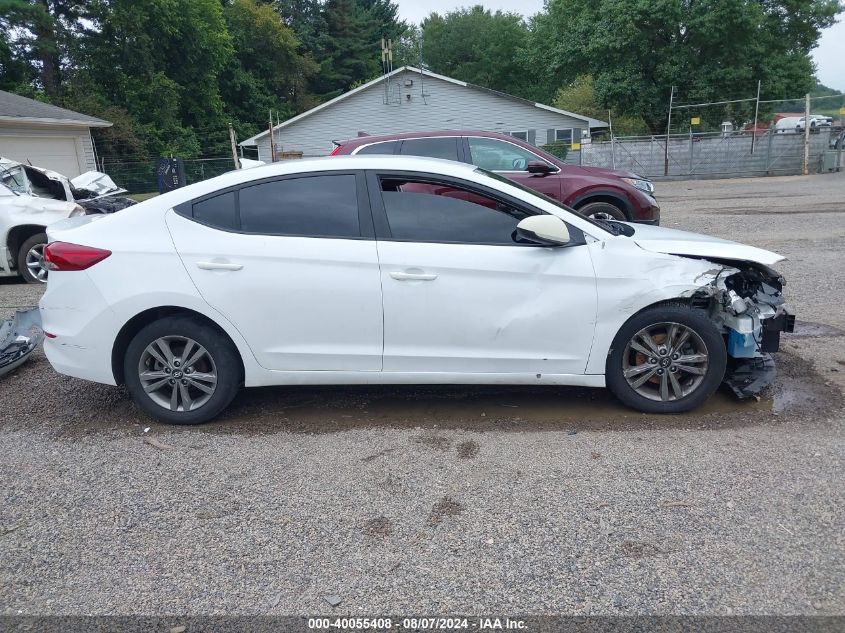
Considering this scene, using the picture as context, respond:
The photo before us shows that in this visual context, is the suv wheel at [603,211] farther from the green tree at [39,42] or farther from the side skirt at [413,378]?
the green tree at [39,42]

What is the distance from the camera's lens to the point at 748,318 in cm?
454

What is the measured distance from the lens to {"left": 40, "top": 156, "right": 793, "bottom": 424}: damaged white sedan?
14.4 feet

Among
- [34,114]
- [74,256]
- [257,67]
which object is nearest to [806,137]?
[34,114]

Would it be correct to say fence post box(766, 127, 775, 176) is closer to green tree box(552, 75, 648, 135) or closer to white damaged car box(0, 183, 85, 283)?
green tree box(552, 75, 648, 135)

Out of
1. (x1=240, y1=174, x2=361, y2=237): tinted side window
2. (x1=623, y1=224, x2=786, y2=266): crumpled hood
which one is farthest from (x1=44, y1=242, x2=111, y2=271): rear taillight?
(x1=623, y1=224, x2=786, y2=266): crumpled hood

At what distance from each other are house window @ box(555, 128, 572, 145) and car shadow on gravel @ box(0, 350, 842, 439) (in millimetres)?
31068

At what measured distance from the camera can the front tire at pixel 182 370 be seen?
14.6 ft

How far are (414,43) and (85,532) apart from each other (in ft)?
248

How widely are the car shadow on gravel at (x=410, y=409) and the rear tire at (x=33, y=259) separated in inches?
193

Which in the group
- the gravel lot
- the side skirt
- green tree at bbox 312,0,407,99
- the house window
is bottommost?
the gravel lot

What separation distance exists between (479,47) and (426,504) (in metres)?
70.9

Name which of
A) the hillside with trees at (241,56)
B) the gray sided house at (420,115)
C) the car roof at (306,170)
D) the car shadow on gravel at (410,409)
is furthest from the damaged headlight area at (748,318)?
the hillside with trees at (241,56)

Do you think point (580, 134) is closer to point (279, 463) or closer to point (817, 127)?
point (817, 127)

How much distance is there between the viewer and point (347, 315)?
14.4 feet
